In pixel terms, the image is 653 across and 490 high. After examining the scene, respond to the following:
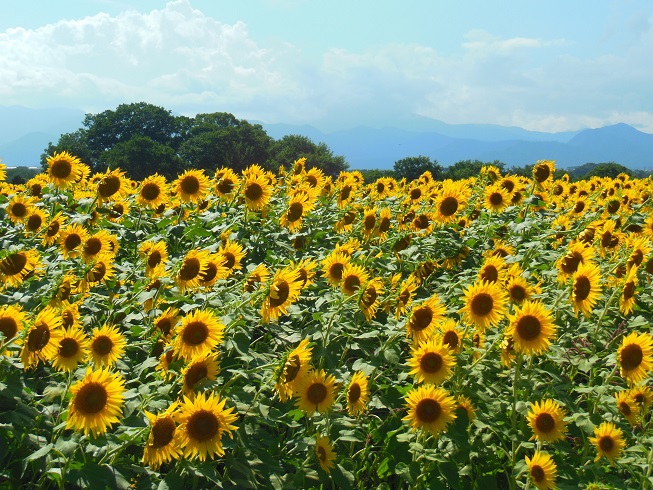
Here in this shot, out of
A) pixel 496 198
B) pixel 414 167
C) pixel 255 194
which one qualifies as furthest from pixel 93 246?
pixel 414 167

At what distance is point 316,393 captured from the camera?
10.7ft

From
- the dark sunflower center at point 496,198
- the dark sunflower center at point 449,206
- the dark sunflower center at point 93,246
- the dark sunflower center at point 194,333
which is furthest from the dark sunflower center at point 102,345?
the dark sunflower center at point 496,198

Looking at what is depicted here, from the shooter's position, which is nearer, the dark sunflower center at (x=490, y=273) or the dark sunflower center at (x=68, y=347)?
the dark sunflower center at (x=68, y=347)

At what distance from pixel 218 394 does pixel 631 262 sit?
11.6 ft

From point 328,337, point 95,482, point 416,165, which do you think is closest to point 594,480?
point 328,337

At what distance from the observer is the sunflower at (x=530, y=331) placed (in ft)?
11.4

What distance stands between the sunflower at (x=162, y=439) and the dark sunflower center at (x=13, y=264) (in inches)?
93.1

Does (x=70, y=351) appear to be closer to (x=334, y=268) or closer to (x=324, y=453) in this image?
(x=324, y=453)

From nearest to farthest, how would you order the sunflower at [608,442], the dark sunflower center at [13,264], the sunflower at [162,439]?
the sunflower at [162,439] < the sunflower at [608,442] < the dark sunflower center at [13,264]

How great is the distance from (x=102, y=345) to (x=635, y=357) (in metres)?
3.15

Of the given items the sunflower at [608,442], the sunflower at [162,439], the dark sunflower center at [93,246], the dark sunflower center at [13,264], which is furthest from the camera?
the dark sunflower center at [93,246]

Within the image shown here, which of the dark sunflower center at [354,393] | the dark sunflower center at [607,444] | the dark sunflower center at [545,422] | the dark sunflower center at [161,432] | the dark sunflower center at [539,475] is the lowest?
the dark sunflower center at [539,475]

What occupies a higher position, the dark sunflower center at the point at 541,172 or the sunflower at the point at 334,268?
the dark sunflower center at the point at 541,172

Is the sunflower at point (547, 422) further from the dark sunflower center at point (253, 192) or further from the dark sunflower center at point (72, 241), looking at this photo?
the dark sunflower center at point (72, 241)
